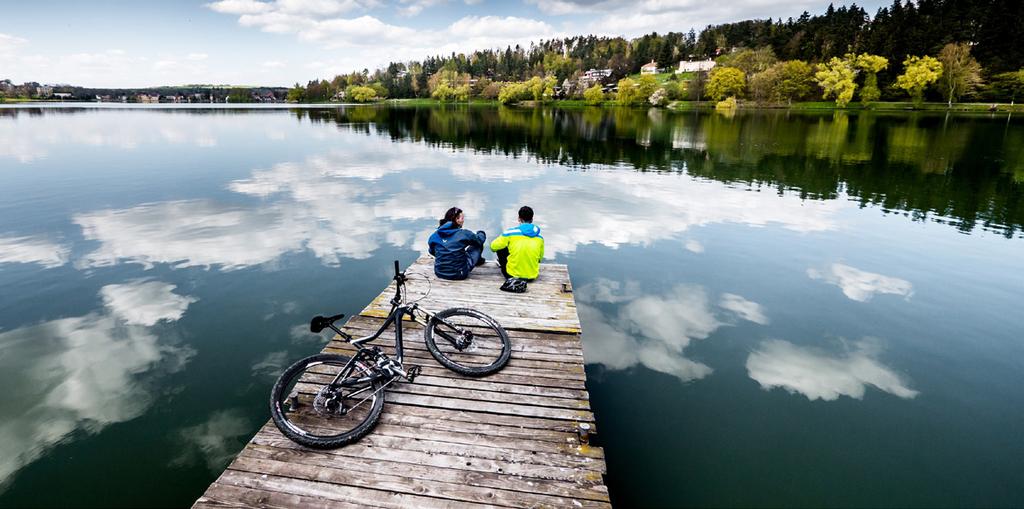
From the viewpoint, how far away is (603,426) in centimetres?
889

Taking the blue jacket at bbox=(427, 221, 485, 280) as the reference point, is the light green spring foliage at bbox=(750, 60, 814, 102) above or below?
above

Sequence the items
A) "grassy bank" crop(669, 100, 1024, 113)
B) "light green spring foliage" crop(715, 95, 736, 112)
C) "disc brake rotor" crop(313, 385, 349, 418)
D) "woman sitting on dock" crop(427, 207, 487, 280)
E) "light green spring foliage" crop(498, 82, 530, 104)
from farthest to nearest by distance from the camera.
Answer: "light green spring foliage" crop(498, 82, 530, 104) < "light green spring foliage" crop(715, 95, 736, 112) < "grassy bank" crop(669, 100, 1024, 113) < "woman sitting on dock" crop(427, 207, 487, 280) < "disc brake rotor" crop(313, 385, 349, 418)

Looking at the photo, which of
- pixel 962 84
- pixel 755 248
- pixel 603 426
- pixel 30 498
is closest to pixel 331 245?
pixel 30 498

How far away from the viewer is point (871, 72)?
120m

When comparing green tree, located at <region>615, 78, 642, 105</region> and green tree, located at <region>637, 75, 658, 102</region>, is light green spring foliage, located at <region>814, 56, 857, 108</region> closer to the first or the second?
green tree, located at <region>637, 75, 658, 102</region>

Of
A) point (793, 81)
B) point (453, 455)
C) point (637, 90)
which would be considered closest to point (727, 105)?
point (793, 81)

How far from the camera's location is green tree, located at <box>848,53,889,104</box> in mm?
116750

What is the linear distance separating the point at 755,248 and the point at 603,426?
13.7 metres

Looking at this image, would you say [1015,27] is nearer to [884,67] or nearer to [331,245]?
[884,67]

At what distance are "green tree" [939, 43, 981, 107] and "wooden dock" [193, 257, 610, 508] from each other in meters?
143

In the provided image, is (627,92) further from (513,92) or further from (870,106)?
(870,106)

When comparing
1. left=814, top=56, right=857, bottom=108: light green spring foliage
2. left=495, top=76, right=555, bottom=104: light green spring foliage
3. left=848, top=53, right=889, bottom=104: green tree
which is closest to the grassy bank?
left=848, top=53, right=889, bottom=104: green tree

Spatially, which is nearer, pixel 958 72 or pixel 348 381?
pixel 348 381

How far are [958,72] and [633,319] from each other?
141 metres
